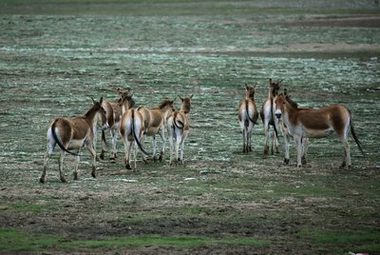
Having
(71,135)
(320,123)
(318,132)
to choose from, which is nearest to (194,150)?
(318,132)

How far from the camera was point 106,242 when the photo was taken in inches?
556

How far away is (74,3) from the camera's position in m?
82.9

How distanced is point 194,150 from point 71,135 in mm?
5432

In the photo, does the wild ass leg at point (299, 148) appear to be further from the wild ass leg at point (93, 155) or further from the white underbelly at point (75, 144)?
the white underbelly at point (75, 144)

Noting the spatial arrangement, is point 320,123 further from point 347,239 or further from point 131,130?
point 347,239

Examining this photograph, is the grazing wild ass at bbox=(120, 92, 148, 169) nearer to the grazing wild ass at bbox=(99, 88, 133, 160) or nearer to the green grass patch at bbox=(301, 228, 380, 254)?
the grazing wild ass at bbox=(99, 88, 133, 160)

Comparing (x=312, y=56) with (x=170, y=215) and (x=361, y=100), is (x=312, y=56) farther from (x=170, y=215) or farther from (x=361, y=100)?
(x=170, y=215)

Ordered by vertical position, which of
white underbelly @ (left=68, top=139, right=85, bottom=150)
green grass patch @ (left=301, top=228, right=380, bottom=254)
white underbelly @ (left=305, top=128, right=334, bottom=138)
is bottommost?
green grass patch @ (left=301, top=228, right=380, bottom=254)

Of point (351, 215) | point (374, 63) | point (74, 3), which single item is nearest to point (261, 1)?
point (74, 3)

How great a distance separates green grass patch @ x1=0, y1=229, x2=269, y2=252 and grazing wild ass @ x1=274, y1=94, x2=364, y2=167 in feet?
23.2

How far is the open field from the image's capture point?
1473 centimetres

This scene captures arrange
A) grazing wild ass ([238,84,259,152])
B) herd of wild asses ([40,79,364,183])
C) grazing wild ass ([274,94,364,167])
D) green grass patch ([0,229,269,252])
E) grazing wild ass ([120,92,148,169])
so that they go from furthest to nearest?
1. grazing wild ass ([238,84,259,152])
2. grazing wild ass ([274,94,364,167])
3. grazing wild ass ([120,92,148,169])
4. herd of wild asses ([40,79,364,183])
5. green grass patch ([0,229,269,252])

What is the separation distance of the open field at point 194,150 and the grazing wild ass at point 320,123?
65cm

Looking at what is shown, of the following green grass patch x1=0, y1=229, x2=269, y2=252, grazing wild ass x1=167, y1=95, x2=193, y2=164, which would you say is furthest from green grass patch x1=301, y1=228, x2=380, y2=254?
grazing wild ass x1=167, y1=95, x2=193, y2=164
